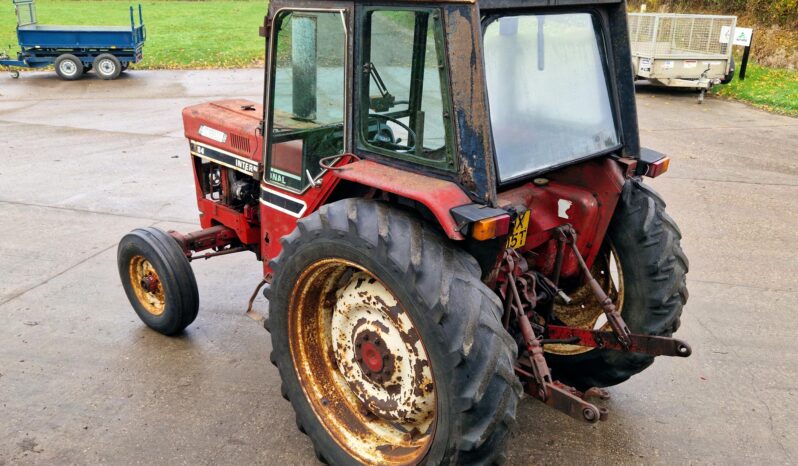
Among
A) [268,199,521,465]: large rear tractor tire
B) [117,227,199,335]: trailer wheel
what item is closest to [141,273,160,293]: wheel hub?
[117,227,199,335]: trailer wheel

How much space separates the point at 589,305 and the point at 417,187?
1.66m

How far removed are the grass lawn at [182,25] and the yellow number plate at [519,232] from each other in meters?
17.0

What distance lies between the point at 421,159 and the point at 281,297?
95 cm

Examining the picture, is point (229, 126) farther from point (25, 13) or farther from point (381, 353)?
point (25, 13)

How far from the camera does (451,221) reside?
262cm

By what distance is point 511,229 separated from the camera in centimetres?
308

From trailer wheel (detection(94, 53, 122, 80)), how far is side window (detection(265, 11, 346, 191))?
45.8 ft

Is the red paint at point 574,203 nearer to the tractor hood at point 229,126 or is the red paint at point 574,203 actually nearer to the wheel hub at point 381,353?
the wheel hub at point 381,353

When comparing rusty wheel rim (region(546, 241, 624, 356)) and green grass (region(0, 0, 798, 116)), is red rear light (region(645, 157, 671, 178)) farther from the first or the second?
green grass (region(0, 0, 798, 116))

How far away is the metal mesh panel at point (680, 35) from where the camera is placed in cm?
1420

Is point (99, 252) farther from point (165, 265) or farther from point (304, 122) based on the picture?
point (304, 122)

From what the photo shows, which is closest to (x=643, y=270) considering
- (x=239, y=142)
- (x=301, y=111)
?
(x=301, y=111)

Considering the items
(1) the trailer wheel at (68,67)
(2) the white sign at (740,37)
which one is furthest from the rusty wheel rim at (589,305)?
(1) the trailer wheel at (68,67)

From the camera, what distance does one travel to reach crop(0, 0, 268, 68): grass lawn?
19.6m
